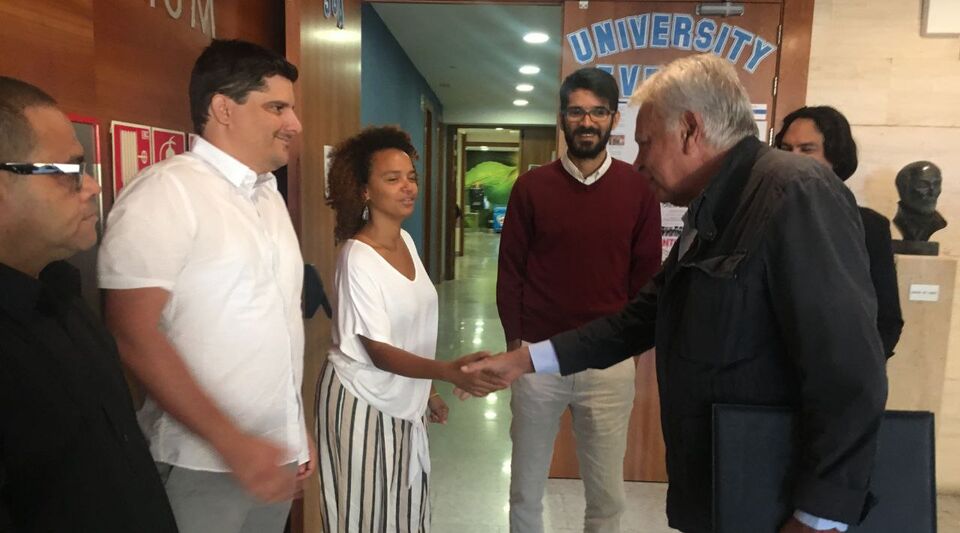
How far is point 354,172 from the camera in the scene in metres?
1.69

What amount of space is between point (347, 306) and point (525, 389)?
0.74m

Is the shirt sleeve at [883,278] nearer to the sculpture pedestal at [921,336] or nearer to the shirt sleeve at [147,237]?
the sculpture pedestal at [921,336]

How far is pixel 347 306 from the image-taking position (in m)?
1.53

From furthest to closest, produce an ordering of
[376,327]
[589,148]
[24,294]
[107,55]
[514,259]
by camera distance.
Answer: [514,259] → [589,148] → [376,327] → [107,55] → [24,294]

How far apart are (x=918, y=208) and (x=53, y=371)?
2994 mm

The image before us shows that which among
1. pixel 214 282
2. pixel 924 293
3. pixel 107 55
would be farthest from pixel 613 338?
pixel 924 293

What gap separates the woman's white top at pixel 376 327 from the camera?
1511 millimetres

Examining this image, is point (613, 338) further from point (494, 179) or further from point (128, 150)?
point (494, 179)

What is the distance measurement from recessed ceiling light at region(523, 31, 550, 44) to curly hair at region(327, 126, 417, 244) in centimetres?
352

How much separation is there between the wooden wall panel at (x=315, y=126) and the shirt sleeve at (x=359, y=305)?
1.58ft

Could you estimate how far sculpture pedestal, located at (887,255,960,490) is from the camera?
8.17 ft

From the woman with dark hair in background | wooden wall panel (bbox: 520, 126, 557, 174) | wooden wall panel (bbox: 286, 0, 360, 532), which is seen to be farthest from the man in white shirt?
wooden wall panel (bbox: 520, 126, 557, 174)

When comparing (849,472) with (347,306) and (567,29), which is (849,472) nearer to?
(347,306)

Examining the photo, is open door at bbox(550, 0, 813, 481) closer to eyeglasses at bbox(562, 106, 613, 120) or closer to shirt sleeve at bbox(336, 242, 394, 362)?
eyeglasses at bbox(562, 106, 613, 120)
